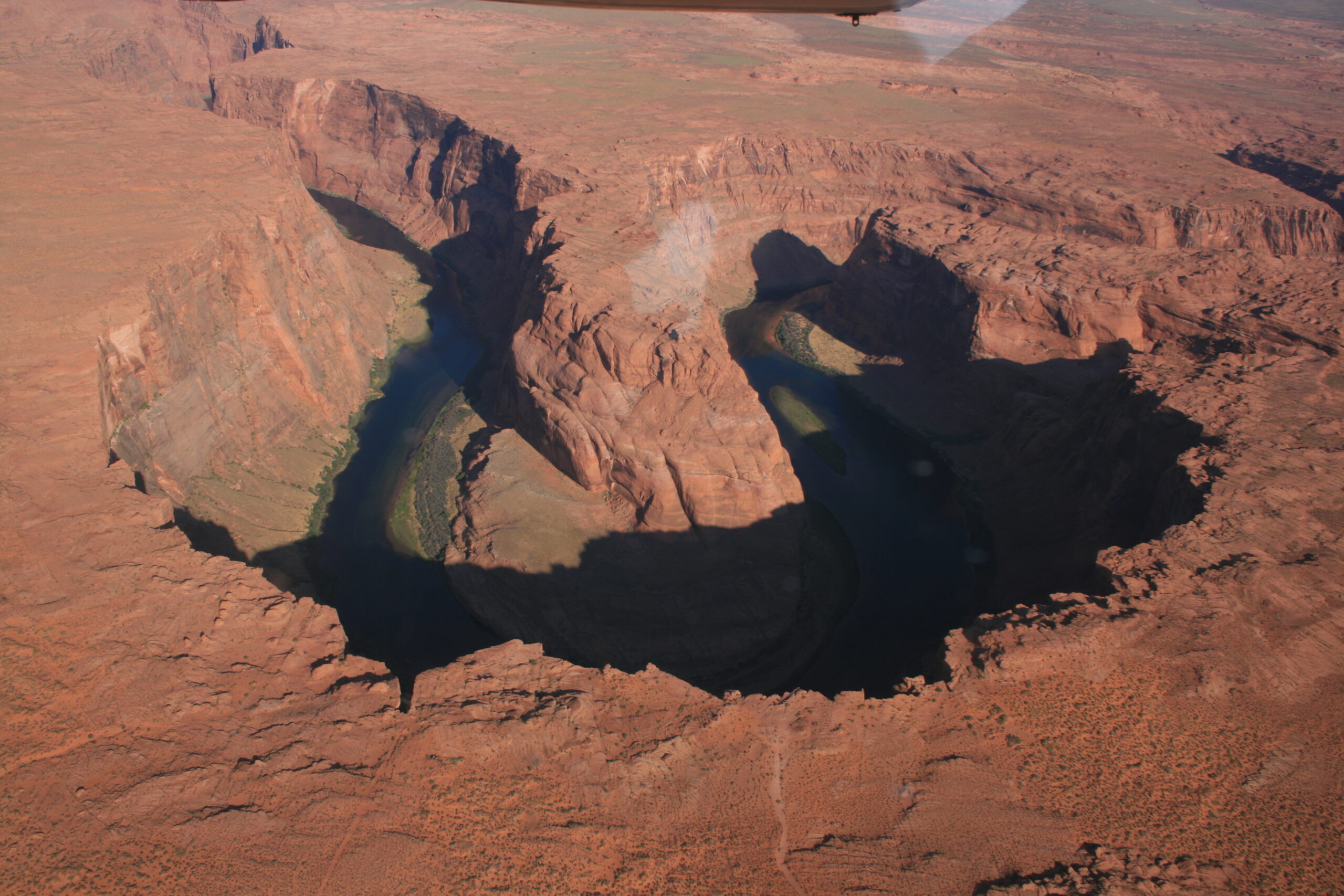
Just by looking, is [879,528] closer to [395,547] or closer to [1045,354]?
[1045,354]

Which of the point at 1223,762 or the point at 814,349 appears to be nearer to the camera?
the point at 1223,762

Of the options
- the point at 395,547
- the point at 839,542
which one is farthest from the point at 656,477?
the point at 395,547

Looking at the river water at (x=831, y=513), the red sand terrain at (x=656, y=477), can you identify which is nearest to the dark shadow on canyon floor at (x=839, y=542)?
the river water at (x=831, y=513)

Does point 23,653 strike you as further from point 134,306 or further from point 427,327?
point 427,327

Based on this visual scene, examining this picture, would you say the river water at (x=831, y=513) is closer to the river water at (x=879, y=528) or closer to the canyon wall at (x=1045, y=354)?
the river water at (x=879, y=528)

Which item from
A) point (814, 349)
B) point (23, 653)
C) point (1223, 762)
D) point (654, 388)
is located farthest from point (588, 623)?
point (814, 349)
